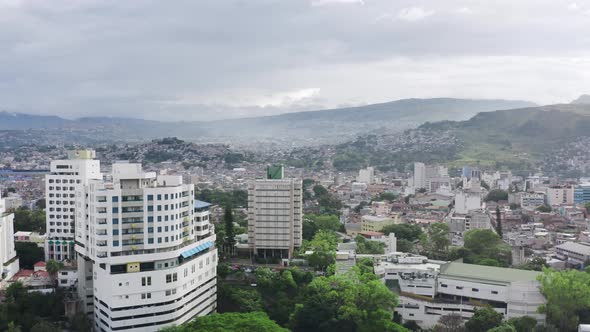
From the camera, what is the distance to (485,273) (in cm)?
2517

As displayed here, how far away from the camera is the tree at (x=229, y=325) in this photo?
18047 millimetres

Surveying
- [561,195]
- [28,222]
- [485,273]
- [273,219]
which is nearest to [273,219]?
[273,219]

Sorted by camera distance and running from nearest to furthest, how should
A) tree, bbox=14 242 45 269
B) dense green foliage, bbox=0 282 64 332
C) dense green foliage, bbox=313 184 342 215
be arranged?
dense green foliage, bbox=0 282 64 332
tree, bbox=14 242 45 269
dense green foliage, bbox=313 184 342 215

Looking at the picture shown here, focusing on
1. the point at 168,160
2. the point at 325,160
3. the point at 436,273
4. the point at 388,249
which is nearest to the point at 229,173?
the point at 168,160

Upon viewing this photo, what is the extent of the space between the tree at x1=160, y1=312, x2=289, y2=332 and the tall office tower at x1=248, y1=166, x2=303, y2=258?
1113 centimetres

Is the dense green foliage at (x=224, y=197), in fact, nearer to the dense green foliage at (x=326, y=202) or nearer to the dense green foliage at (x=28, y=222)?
the dense green foliage at (x=326, y=202)

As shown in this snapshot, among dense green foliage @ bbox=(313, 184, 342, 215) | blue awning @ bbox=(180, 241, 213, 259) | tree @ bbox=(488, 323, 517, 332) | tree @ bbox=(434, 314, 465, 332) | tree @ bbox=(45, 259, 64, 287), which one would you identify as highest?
blue awning @ bbox=(180, 241, 213, 259)

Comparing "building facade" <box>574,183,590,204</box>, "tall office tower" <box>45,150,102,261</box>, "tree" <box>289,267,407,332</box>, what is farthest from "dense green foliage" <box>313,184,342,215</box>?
"tree" <box>289,267,407,332</box>

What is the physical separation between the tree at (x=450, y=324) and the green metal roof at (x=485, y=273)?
96.8 inches

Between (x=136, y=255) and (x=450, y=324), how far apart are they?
11.8 meters

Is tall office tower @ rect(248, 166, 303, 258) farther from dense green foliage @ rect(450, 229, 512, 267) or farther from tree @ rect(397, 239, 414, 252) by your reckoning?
dense green foliage @ rect(450, 229, 512, 267)

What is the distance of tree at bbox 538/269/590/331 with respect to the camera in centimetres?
2164

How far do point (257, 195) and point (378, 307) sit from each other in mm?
10719

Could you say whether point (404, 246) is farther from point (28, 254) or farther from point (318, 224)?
point (28, 254)
